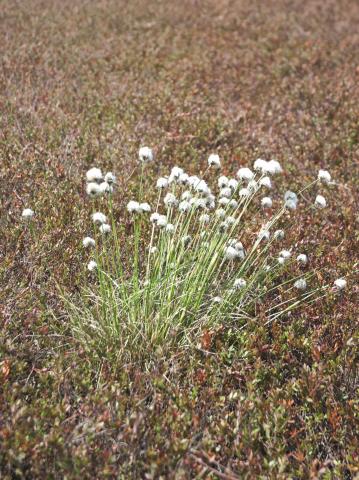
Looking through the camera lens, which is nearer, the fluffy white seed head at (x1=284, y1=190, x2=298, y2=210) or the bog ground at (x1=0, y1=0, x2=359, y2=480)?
the bog ground at (x1=0, y1=0, x2=359, y2=480)

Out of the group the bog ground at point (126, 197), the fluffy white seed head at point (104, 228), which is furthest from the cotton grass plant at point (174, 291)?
the bog ground at point (126, 197)

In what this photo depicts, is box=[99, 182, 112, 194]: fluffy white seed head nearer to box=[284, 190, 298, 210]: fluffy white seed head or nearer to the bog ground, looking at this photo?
the bog ground

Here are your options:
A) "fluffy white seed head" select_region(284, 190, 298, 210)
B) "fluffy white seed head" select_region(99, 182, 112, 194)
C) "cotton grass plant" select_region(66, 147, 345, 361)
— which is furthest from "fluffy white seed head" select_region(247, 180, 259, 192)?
"fluffy white seed head" select_region(99, 182, 112, 194)

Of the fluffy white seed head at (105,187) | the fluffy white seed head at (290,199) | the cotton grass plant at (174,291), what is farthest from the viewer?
the fluffy white seed head at (290,199)

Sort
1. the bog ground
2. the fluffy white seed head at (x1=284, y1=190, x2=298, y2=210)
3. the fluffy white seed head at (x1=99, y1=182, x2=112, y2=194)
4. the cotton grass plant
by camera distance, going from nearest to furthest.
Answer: the bog ground, the fluffy white seed head at (x1=99, y1=182, x2=112, y2=194), the cotton grass plant, the fluffy white seed head at (x1=284, y1=190, x2=298, y2=210)


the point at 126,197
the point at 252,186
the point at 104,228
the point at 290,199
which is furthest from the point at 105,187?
the point at 126,197

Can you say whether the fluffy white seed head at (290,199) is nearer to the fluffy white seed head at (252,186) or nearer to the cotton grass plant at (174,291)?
the cotton grass plant at (174,291)

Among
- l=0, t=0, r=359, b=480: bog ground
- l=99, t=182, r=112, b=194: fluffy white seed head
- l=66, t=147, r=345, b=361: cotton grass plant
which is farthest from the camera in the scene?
l=66, t=147, r=345, b=361: cotton grass plant

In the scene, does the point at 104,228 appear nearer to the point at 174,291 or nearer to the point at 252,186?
the point at 174,291
